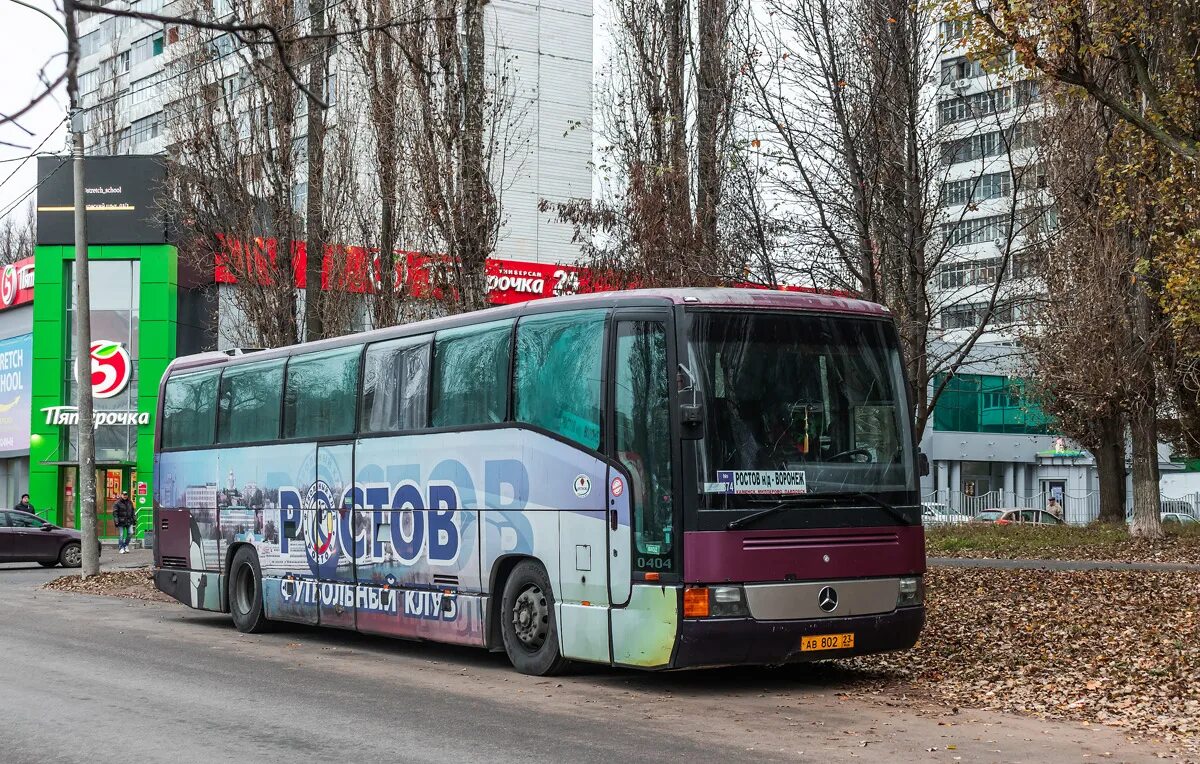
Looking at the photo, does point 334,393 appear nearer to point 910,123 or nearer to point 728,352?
point 728,352

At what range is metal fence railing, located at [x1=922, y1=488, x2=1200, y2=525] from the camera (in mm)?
51906

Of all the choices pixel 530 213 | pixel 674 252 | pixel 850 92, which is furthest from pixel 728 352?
pixel 530 213

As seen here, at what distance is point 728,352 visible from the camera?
11.9 m

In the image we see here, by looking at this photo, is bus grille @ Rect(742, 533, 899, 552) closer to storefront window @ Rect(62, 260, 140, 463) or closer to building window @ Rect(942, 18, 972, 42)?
building window @ Rect(942, 18, 972, 42)

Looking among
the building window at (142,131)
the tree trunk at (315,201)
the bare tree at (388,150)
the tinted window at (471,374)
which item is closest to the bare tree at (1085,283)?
the bare tree at (388,150)

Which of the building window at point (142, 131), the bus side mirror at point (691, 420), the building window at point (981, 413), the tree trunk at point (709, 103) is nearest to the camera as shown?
the bus side mirror at point (691, 420)

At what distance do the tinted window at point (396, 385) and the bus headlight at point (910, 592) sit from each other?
516cm

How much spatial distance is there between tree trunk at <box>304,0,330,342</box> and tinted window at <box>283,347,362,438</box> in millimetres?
7471

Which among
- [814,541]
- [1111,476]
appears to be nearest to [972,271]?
[814,541]

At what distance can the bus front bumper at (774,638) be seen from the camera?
11.2 meters

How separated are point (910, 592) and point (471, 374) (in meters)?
4.63

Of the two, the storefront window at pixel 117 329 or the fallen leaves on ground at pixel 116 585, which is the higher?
the storefront window at pixel 117 329

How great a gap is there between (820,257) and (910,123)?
1944mm

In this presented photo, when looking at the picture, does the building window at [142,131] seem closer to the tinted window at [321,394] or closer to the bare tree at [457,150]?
the bare tree at [457,150]
